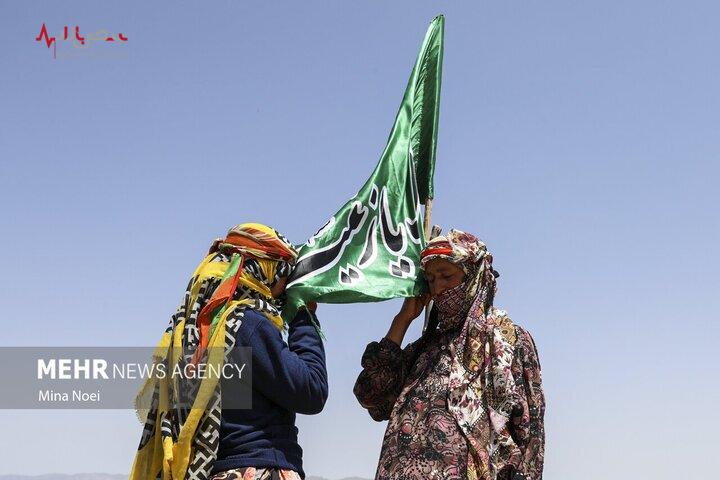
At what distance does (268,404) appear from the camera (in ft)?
13.5

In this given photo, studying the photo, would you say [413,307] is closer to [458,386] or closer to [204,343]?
[458,386]

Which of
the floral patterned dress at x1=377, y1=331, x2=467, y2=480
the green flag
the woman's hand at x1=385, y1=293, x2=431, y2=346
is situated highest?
the green flag

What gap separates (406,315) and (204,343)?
1.42 m

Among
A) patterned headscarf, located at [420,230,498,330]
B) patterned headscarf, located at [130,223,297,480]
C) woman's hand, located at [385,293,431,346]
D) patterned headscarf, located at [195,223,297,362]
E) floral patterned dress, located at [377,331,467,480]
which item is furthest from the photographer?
woman's hand, located at [385,293,431,346]

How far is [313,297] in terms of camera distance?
4637mm

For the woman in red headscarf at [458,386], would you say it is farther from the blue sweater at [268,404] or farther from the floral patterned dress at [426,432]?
the blue sweater at [268,404]

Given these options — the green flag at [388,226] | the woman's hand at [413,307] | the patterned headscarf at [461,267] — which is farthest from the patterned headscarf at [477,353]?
the green flag at [388,226]

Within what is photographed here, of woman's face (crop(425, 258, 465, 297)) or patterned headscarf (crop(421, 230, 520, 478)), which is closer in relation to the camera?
patterned headscarf (crop(421, 230, 520, 478))

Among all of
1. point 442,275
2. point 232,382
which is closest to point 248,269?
point 232,382

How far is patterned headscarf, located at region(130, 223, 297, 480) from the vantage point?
3994mm

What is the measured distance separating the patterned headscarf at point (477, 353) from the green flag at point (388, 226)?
30 cm

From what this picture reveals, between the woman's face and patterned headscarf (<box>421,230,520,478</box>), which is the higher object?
the woman's face

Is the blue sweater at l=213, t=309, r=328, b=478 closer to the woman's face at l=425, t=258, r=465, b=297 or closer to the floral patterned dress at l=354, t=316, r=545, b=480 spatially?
the floral patterned dress at l=354, t=316, r=545, b=480

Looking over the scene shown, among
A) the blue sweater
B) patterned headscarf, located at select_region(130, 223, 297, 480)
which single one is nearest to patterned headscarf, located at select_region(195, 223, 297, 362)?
patterned headscarf, located at select_region(130, 223, 297, 480)
